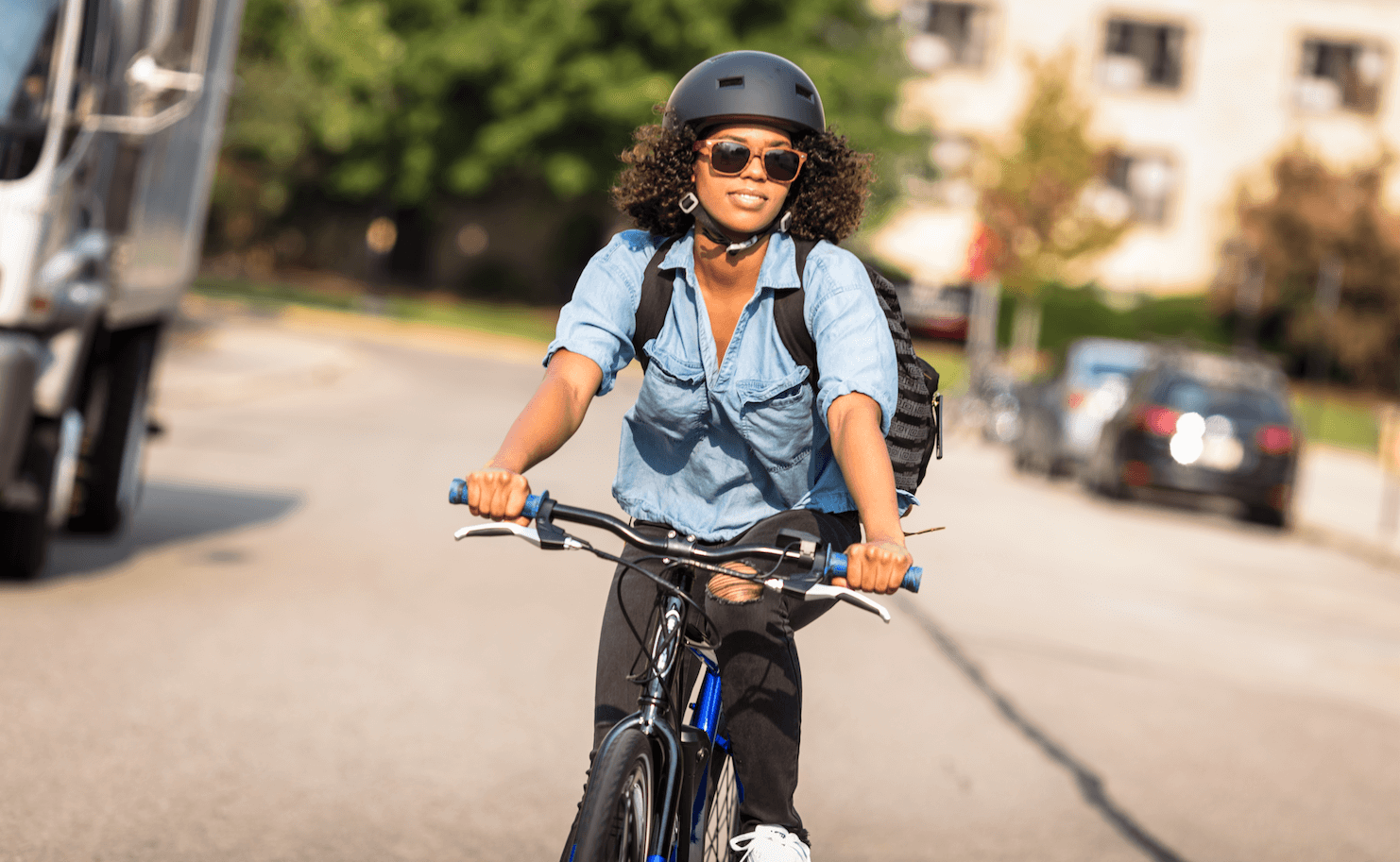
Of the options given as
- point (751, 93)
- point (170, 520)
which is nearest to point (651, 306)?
point (751, 93)

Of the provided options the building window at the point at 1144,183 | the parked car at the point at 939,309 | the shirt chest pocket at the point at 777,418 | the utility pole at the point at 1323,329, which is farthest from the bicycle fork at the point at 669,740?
the building window at the point at 1144,183

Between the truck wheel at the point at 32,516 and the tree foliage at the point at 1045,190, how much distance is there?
3038 cm

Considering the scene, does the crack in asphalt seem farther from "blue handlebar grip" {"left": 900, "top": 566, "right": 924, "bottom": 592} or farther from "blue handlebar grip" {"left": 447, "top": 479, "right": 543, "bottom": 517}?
"blue handlebar grip" {"left": 447, "top": 479, "right": 543, "bottom": 517}

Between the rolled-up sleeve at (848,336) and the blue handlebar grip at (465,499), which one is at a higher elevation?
the rolled-up sleeve at (848,336)

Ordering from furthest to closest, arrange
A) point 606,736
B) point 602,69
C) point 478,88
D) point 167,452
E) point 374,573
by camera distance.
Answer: point 478,88 → point 602,69 → point 167,452 → point 374,573 → point 606,736

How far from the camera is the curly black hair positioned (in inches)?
138

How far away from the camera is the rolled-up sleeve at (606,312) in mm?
3309

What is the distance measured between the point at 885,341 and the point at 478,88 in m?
38.4

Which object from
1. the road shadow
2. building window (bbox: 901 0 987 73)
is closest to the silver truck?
the road shadow

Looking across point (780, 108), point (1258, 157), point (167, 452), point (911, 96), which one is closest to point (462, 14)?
point (911, 96)

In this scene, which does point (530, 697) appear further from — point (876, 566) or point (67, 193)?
point (876, 566)

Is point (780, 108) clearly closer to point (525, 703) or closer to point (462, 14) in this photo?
point (525, 703)

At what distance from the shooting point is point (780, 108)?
3342mm

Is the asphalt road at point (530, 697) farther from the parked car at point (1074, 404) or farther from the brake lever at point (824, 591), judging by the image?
the parked car at point (1074, 404)
